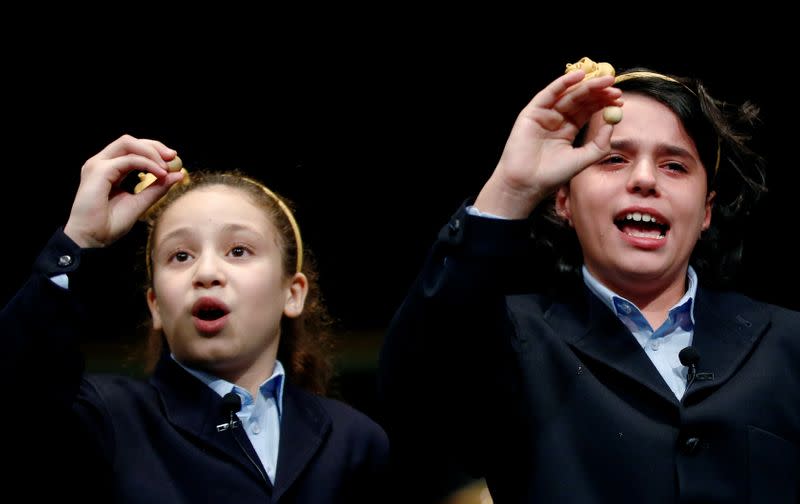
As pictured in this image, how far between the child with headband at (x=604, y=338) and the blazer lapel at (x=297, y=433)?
0.71ft

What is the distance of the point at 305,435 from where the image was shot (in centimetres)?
163

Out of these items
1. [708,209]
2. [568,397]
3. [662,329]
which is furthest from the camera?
[708,209]

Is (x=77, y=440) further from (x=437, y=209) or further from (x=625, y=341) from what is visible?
(x=437, y=209)

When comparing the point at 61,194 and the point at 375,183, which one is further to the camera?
the point at 375,183

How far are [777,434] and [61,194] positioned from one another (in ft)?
5.68

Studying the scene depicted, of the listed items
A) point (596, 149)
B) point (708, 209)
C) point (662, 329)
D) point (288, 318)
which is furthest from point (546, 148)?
point (288, 318)

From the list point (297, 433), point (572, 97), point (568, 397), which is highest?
point (572, 97)

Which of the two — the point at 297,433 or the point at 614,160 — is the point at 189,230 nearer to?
the point at 297,433

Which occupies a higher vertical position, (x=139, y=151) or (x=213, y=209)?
(x=139, y=151)

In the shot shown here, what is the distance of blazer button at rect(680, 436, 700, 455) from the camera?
1393 millimetres

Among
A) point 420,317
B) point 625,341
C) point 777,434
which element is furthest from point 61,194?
point 777,434

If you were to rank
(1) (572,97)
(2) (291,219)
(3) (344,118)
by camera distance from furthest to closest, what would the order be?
(3) (344,118), (2) (291,219), (1) (572,97)

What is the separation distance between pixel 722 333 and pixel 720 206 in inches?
14.2

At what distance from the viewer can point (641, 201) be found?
1546 mm
